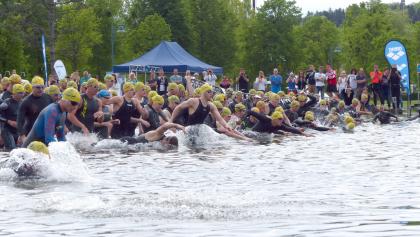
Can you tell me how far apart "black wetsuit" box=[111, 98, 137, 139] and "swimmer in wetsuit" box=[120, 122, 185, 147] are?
0.69 meters

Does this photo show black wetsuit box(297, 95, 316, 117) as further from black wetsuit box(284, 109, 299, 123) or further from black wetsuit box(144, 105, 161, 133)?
black wetsuit box(144, 105, 161, 133)

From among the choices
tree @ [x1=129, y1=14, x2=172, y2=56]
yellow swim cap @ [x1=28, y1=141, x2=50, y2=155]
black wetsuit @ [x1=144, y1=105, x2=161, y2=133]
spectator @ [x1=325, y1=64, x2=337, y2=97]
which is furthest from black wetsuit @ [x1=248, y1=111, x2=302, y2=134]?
tree @ [x1=129, y1=14, x2=172, y2=56]

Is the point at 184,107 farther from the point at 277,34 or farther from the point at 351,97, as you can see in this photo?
the point at 277,34

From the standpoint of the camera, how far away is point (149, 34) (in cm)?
6569

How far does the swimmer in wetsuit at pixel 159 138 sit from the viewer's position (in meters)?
18.9

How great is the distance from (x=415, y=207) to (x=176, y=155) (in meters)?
8.12

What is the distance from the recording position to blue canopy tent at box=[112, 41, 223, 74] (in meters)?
39.4

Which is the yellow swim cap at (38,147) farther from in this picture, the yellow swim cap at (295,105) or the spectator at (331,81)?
the spectator at (331,81)

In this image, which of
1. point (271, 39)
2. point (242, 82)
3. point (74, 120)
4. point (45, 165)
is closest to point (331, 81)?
point (242, 82)

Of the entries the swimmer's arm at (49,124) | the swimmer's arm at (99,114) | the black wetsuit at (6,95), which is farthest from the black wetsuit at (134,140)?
the swimmer's arm at (49,124)

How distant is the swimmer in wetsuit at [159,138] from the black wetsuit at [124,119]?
69 centimetres

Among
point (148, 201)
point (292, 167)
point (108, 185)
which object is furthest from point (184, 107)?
point (148, 201)

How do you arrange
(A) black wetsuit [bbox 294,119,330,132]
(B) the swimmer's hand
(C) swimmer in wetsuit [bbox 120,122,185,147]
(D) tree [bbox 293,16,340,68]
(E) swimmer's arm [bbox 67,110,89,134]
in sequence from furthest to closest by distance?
(D) tree [bbox 293,16,340,68] < (A) black wetsuit [bbox 294,119,330,132] < (C) swimmer in wetsuit [bbox 120,122,185,147] < (B) the swimmer's hand < (E) swimmer's arm [bbox 67,110,89,134]

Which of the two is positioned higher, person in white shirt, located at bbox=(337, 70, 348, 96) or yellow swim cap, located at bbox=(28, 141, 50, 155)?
yellow swim cap, located at bbox=(28, 141, 50, 155)
